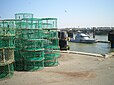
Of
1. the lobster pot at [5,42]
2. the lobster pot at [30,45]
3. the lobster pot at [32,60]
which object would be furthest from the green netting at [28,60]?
the lobster pot at [5,42]

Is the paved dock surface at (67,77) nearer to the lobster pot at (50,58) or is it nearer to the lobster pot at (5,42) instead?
the lobster pot at (50,58)

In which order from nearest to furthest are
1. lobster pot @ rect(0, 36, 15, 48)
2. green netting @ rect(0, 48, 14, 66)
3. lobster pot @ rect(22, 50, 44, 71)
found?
green netting @ rect(0, 48, 14, 66) < lobster pot @ rect(0, 36, 15, 48) < lobster pot @ rect(22, 50, 44, 71)

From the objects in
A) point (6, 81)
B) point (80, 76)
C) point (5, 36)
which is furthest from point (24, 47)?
point (80, 76)

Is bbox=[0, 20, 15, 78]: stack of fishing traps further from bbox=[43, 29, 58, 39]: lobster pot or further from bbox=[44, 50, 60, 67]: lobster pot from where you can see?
bbox=[43, 29, 58, 39]: lobster pot

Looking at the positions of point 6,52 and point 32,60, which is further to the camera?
point 32,60

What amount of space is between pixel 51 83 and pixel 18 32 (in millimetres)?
5564

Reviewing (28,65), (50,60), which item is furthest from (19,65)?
(50,60)

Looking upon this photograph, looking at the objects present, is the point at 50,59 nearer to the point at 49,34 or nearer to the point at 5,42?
the point at 49,34

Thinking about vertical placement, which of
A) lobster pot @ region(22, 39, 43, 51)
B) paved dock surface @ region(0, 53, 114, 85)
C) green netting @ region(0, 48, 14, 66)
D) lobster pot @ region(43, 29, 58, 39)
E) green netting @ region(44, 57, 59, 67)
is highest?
lobster pot @ region(43, 29, 58, 39)

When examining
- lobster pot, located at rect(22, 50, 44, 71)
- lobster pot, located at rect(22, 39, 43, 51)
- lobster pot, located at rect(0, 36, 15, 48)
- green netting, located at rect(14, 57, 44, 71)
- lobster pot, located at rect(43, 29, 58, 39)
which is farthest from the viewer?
lobster pot, located at rect(43, 29, 58, 39)

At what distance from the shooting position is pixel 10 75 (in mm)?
13375

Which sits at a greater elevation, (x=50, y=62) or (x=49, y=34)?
(x=49, y=34)

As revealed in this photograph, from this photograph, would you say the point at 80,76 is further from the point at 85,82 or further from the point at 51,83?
the point at 51,83

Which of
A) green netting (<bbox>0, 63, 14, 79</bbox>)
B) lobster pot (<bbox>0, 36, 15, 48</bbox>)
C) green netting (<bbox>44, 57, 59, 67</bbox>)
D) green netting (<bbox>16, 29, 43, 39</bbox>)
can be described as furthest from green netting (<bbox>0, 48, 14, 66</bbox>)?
green netting (<bbox>44, 57, 59, 67</bbox>)
